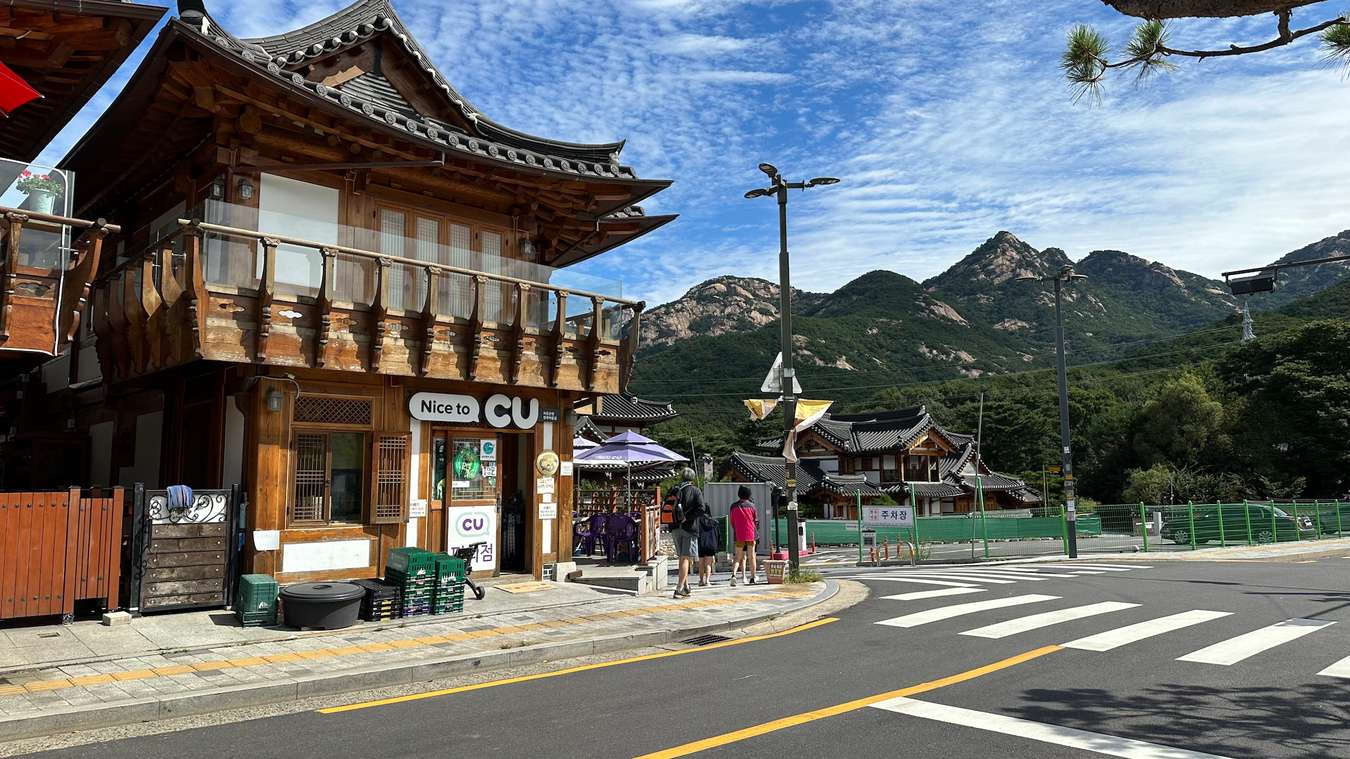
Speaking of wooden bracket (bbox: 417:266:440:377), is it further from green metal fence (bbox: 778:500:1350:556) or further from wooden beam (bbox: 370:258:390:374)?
green metal fence (bbox: 778:500:1350:556)

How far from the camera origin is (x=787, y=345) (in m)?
16.3

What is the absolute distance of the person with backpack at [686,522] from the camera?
13227 mm

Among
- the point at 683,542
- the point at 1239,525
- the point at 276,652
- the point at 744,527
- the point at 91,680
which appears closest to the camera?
the point at 91,680

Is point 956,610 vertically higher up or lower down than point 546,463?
lower down

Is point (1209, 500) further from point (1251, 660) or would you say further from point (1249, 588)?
point (1251, 660)

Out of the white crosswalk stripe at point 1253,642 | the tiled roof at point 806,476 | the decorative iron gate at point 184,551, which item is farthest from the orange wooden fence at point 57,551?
the tiled roof at point 806,476

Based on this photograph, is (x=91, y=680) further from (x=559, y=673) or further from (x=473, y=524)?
(x=473, y=524)

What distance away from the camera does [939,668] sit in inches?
332

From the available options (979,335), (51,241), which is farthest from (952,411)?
(51,241)

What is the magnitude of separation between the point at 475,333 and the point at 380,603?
440 cm

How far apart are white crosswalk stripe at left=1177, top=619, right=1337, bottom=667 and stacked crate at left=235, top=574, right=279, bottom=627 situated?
10243mm

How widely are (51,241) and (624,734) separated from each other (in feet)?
31.7

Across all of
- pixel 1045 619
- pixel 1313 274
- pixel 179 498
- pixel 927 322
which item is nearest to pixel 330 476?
pixel 179 498

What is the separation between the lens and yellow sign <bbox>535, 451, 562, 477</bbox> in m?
14.6
